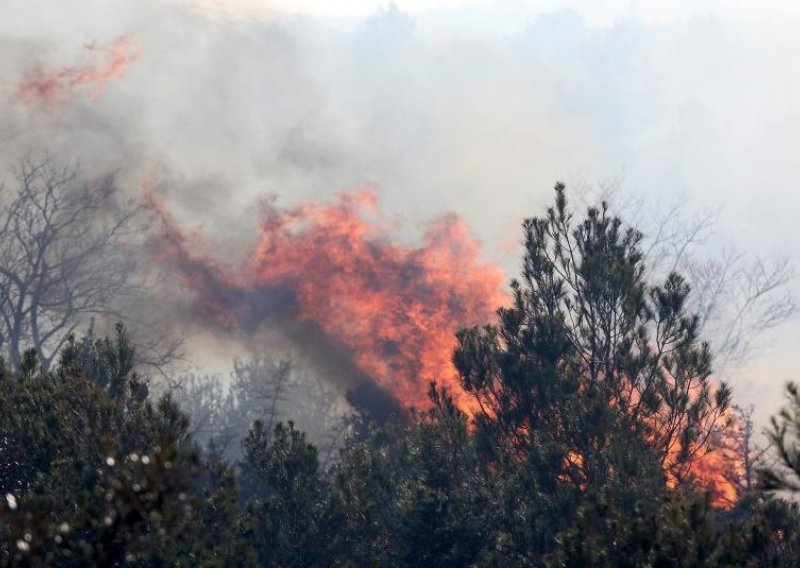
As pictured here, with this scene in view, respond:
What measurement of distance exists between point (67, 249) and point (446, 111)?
51.2 meters

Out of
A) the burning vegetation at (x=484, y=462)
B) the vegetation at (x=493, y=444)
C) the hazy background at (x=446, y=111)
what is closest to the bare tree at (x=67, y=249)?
the hazy background at (x=446, y=111)

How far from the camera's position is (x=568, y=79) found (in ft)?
353

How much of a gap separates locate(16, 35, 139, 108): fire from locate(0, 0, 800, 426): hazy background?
0.47m

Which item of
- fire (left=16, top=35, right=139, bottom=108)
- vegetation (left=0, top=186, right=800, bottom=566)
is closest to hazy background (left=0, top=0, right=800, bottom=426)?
fire (left=16, top=35, right=139, bottom=108)

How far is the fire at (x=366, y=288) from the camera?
2936 centimetres

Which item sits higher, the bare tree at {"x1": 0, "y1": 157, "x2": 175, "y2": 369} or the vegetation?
the bare tree at {"x1": 0, "y1": 157, "x2": 175, "y2": 369}

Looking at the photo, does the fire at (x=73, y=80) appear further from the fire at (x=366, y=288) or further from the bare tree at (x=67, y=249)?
the fire at (x=366, y=288)

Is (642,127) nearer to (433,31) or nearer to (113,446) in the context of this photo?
(433,31)

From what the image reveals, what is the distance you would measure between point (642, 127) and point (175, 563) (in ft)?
335

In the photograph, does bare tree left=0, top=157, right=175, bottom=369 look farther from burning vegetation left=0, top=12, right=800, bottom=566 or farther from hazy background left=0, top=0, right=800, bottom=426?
burning vegetation left=0, top=12, right=800, bottom=566

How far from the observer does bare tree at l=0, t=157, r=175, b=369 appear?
41.0 metres

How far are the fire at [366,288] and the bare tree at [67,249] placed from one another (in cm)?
668

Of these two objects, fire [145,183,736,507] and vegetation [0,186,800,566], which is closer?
vegetation [0,186,800,566]

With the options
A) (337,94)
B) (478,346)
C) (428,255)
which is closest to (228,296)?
(428,255)
